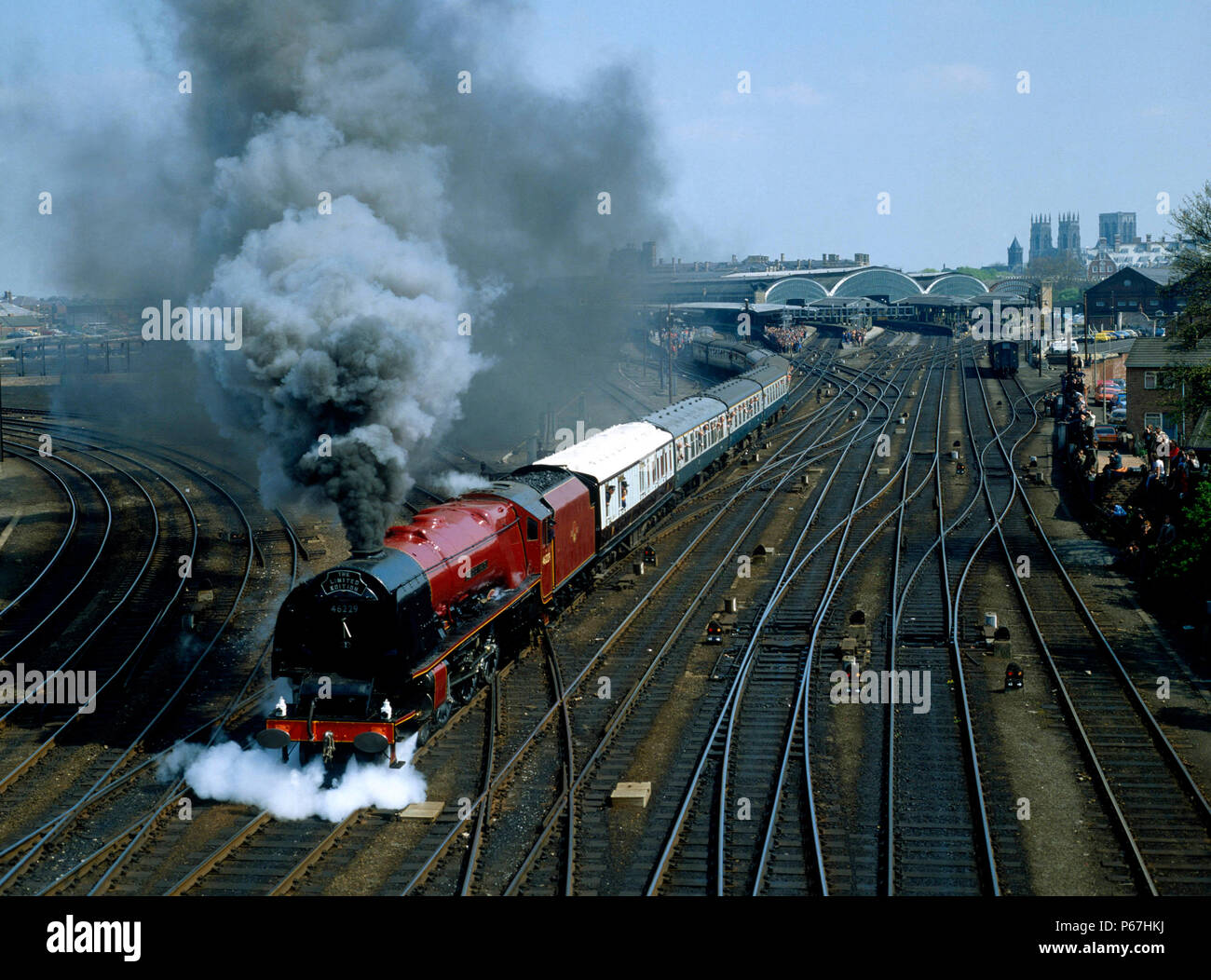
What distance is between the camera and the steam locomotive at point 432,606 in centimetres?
1404

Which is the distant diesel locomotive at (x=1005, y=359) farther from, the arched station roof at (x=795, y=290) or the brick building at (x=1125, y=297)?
the arched station roof at (x=795, y=290)

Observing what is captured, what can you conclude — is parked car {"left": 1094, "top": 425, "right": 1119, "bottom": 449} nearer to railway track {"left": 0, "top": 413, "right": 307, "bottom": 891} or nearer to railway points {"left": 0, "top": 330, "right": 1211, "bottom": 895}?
railway points {"left": 0, "top": 330, "right": 1211, "bottom": 895}

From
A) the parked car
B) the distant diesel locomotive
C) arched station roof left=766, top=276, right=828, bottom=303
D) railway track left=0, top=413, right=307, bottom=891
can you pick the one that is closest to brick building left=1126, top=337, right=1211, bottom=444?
the parked car

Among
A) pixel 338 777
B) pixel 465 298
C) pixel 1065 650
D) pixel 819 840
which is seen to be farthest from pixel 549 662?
pixel 465 298

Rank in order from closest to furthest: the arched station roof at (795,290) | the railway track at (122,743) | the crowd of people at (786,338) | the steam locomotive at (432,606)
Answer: the railway track at (122,743)
the steam locomotive at (432,606)
the crowd of people at (786,338)
the arched station roof at (795,290)

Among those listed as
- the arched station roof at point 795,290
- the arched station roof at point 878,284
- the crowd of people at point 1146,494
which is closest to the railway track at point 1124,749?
the crowd of people at point 1146,494

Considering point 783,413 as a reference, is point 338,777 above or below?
below

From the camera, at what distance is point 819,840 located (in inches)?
486

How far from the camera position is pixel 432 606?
15.3 meters

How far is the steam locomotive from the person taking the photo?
14039mm

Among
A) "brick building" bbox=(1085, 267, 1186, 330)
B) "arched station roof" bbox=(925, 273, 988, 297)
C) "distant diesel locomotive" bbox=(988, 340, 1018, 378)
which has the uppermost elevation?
"arched station roof" bbox=(925, 273, 988, 297)

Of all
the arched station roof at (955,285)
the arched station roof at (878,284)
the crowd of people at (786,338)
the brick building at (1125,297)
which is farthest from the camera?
the arched station roof at (955,285)
